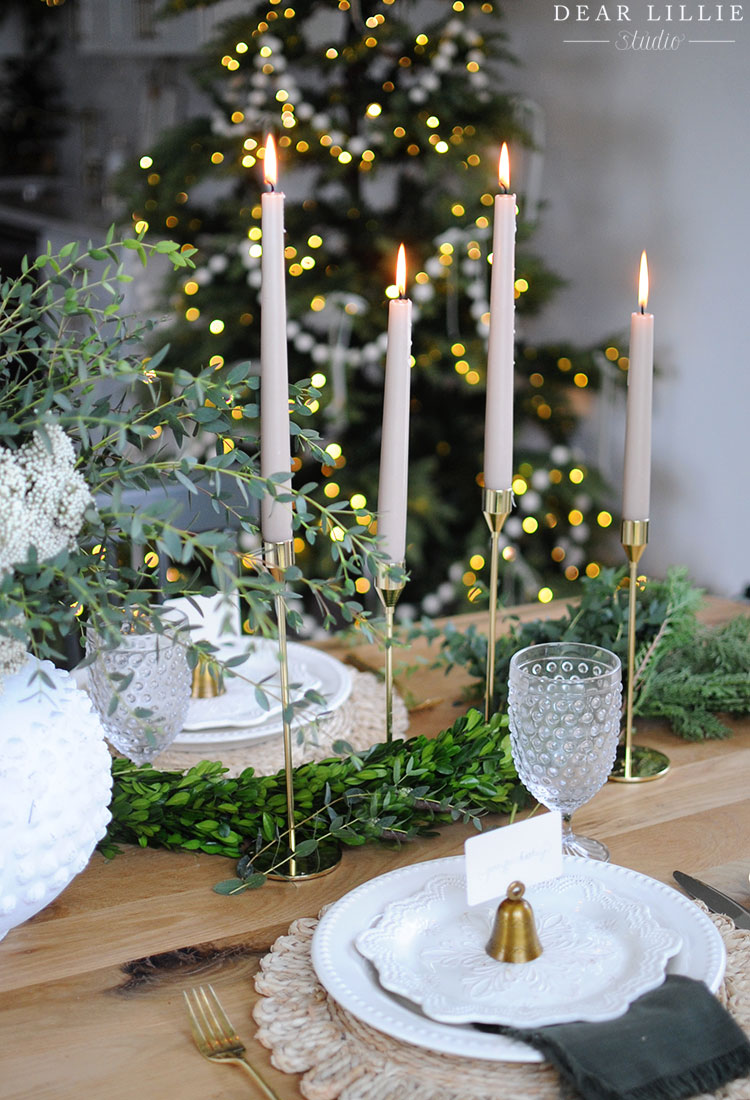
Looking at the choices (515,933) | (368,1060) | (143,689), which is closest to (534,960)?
(515,933)

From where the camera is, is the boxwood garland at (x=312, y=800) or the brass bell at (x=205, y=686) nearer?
the boxwood garland at (x=312, y=800)

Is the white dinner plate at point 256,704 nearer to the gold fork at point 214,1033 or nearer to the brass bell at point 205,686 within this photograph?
the brass bell at point 205,686

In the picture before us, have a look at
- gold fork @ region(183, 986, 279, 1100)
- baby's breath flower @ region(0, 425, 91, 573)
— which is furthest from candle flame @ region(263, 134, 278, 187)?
gold fork @ region(183, 986, 279, 1100)

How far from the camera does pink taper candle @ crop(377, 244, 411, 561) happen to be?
86 cm

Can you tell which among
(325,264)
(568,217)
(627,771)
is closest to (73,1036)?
(627,771)

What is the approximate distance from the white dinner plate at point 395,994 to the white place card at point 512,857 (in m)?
0.07

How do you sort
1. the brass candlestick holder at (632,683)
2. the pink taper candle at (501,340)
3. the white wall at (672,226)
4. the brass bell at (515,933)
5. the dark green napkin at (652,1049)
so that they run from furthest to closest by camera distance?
the white wall at (672,226), the brass candlestick holder at (632,683), the pink taper candle at (501,340), the brass bell at (515,933), the dark green napkin at (652,1049)

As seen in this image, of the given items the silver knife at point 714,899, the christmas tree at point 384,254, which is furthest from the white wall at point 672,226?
the silver knife at point 714,899

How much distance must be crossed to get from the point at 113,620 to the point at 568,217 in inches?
110

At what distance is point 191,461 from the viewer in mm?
700

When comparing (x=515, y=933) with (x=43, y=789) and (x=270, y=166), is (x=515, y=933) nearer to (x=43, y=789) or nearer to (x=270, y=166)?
(x=43, y=789)

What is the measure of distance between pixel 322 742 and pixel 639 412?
44 cm

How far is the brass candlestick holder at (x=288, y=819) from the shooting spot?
83 cm

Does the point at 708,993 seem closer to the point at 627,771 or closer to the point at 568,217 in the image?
the point at 627,771
